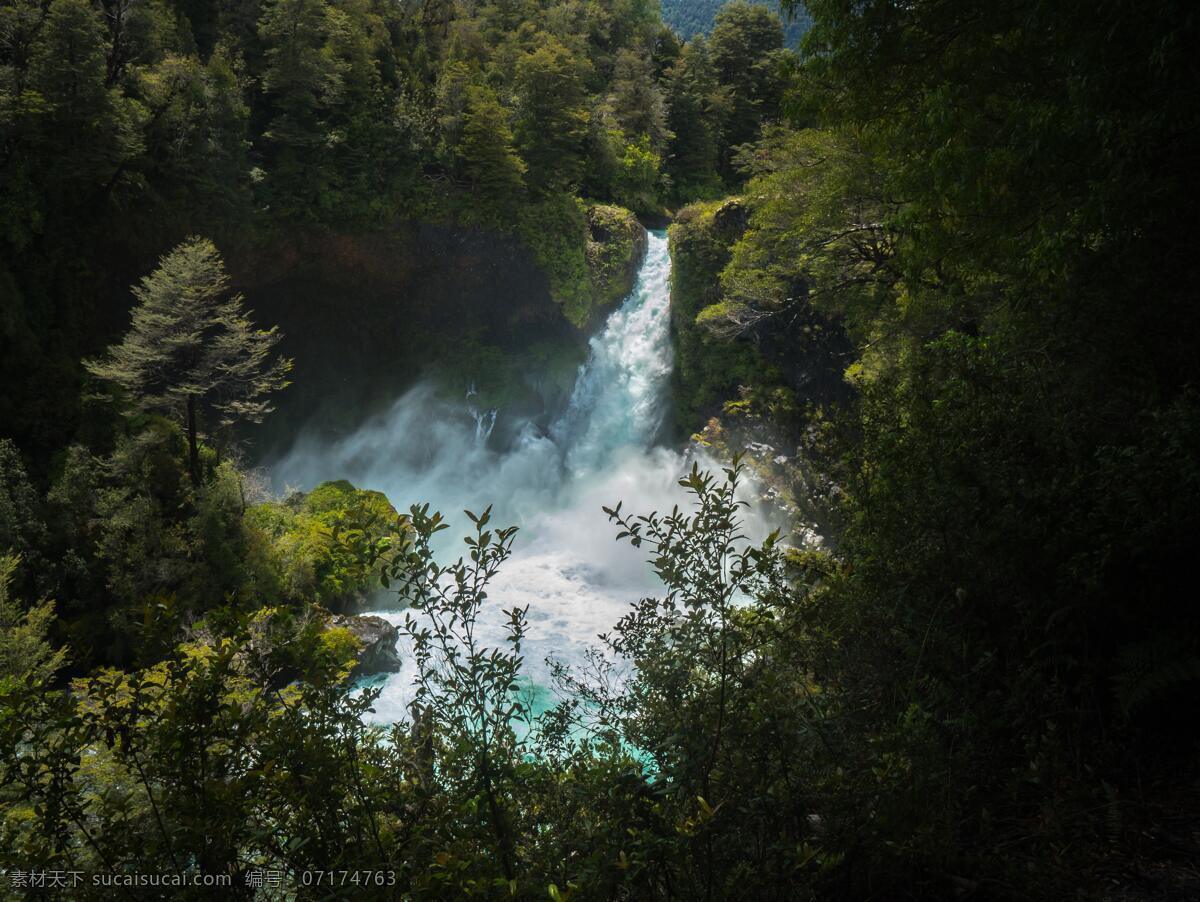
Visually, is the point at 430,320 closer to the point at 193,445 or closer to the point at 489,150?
the point at 489,150

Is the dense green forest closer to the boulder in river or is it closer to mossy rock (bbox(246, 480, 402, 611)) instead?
the boulder in river

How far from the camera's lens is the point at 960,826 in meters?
2.66

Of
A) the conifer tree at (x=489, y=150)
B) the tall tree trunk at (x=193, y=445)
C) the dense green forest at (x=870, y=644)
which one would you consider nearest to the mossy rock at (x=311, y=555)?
the tall tree trunk at (x=193, y=445)

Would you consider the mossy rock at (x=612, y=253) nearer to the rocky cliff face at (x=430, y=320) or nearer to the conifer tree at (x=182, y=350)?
the rocky cliff face at (x=430, y=320)

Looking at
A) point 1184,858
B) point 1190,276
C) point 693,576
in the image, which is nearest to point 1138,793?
point 1184,858

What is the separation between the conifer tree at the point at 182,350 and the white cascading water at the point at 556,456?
23.4ft

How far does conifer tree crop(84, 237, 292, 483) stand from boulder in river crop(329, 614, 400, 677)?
454 cm

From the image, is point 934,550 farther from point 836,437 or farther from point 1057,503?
point 836,437

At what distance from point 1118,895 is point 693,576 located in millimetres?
1821

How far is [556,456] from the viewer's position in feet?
75.0

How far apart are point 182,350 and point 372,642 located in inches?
282

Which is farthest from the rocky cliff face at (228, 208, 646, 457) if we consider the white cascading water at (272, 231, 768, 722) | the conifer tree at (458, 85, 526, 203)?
the conifer tree at (458, 85, 526, 203)

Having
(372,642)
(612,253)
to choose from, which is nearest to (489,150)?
(612,253)

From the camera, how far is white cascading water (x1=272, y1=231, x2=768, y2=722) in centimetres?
2028
